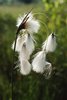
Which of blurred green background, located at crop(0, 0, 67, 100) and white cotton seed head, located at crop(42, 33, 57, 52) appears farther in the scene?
blurred green background, located at crop(0, 0, 67, 100)

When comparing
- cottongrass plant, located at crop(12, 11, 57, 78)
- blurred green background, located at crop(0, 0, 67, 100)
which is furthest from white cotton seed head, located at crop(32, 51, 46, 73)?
blurred green background, located at crop(0, 0, 67, 100)

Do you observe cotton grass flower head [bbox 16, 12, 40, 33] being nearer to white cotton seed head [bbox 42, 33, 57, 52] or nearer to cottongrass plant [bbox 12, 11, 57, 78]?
cottongrass plant [bbox 12, 11, 57, 78]

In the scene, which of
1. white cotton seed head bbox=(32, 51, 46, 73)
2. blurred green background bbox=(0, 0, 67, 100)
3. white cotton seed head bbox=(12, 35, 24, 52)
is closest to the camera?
white cotton seed head bbox=(32, 51, 46, 73)

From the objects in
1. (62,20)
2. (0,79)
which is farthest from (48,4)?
(0,79)

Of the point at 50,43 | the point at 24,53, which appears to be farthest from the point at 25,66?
the point at 50,43

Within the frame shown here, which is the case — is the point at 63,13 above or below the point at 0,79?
above

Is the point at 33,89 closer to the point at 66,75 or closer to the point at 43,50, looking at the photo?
the point at 66,75

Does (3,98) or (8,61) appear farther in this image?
(8,61)

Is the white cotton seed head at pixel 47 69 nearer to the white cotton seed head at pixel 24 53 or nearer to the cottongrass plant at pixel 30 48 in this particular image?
the cottongrass plant at pixel 30 48

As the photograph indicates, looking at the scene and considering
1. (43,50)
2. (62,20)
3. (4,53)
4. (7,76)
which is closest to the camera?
(43,50)
